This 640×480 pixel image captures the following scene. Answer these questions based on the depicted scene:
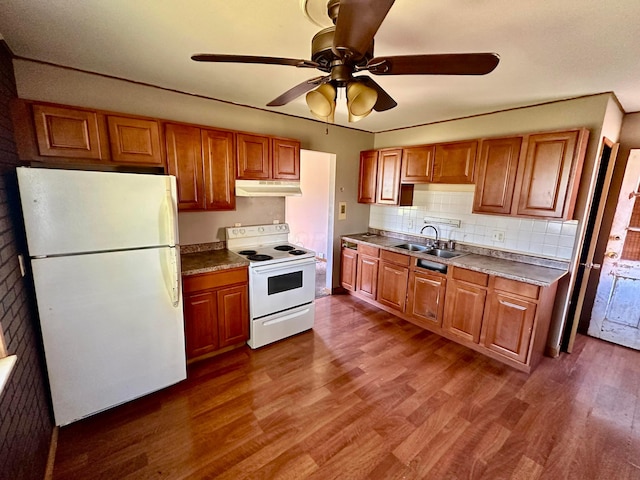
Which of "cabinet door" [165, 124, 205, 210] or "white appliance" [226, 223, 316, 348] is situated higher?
"cabinet door" [165, 124, 205, 210]

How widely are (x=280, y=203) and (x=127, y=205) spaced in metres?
1.85

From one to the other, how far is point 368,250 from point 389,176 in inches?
40.4

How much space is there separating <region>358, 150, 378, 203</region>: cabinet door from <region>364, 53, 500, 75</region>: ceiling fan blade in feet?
8.68

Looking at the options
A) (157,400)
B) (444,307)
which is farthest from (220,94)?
(444,307)

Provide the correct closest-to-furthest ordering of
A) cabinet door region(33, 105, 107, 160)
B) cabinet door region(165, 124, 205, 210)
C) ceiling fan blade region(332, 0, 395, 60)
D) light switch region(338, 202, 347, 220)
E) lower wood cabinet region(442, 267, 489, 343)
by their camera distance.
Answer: ceiling fan blade region(332, 0, 395, 60), cabinet door region(33, 105, 107, 160), cabinet door region(165, 124, 205, 210), lower wood cabinet region(442, 267, 489, 343), light switch region(338, 202, 347, 220)

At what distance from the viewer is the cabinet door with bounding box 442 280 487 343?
106 inches

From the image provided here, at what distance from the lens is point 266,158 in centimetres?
295

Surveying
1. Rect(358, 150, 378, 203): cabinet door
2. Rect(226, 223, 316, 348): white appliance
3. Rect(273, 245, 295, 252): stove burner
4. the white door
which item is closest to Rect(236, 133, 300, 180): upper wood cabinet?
Rect(226, 223, 316, 348): white appliance

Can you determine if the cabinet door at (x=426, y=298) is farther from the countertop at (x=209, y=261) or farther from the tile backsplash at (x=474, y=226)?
the countertop at (x=209, y=261)

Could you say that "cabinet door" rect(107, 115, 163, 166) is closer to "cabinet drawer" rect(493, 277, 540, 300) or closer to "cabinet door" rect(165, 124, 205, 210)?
"cabinet door" rect(165, 124, 205, 210)

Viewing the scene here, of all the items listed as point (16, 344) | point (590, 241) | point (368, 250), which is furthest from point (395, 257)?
point (16, 344)

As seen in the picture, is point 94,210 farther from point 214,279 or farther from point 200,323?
point 200,323

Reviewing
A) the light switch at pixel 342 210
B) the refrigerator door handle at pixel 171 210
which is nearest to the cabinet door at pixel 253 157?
the refrigerator door handle at pixel 171 210

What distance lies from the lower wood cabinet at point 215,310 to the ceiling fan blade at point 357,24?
2.02 meters
